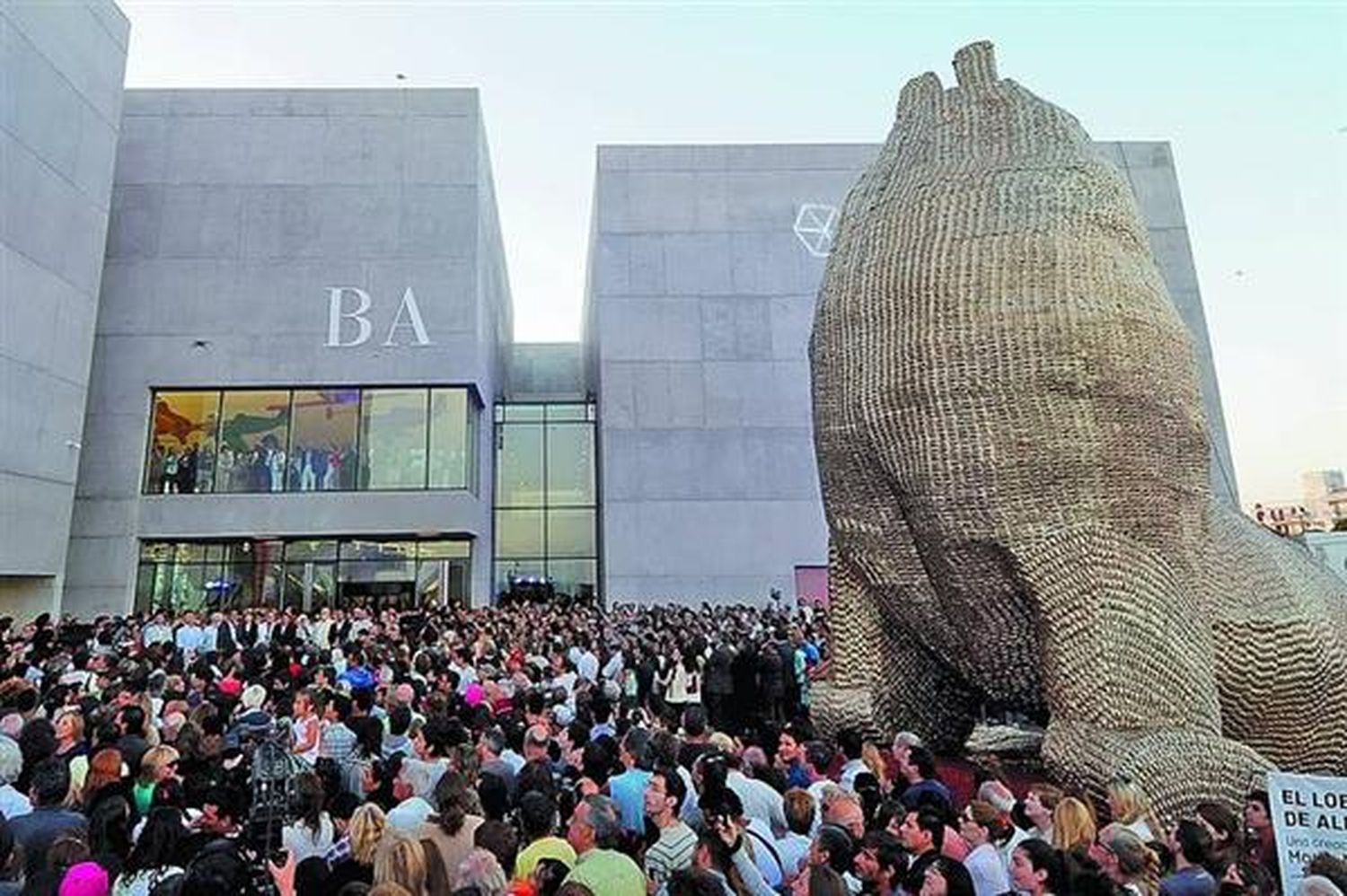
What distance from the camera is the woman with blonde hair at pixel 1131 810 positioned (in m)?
4.88

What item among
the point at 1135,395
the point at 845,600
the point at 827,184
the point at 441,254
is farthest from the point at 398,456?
the point at 1135,395

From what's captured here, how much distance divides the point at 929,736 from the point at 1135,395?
3422 mm

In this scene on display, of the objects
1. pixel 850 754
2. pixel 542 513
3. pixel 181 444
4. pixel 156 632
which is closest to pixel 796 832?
pixel 850 754

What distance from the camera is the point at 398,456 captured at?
86.8 ft

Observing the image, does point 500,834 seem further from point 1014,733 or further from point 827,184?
point 827,184

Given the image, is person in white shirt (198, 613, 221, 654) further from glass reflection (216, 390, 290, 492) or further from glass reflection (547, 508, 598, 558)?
glass reflection (547, 508, 598, 558)

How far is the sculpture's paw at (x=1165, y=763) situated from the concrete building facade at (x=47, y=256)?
2380 centimetres

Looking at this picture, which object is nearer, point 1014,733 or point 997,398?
point 997,398

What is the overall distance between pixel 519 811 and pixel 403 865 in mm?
1220

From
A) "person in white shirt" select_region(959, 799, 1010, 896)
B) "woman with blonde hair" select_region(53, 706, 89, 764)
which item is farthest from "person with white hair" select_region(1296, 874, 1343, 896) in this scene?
"woman with blonde hair" select_region(53, 706, 89, 764)

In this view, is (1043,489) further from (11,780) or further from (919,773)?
(11,780)

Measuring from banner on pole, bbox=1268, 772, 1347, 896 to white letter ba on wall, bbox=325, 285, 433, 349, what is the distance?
24.9 meters

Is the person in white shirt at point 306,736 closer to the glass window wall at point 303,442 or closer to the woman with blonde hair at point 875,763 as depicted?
the woman with blonde hair at point 875,763

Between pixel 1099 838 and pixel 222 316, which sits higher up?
pixel 222 316
